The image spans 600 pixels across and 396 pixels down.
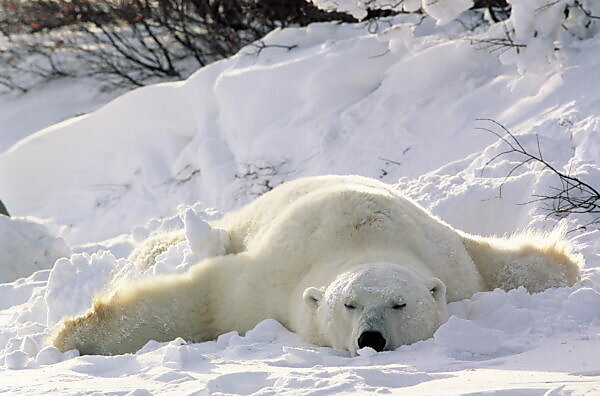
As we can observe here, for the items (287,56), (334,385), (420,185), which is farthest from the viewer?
(287,56)

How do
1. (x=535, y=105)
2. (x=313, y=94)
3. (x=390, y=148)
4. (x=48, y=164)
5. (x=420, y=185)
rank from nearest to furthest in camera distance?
1. (x=420, y=185)
2. (x=535, y=105)
3. (x=390, y=148)
4. (x=313, y=94)
5. (x=48, y=164)

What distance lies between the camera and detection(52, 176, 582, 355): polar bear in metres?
Result: 3.65

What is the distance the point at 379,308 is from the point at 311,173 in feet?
14.3

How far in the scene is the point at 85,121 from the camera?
10148 millimetres

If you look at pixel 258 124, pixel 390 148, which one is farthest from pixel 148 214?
pixel 390 148

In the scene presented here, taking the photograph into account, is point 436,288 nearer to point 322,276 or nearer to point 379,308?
point 379,308

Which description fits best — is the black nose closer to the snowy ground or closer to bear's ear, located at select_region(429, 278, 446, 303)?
the snowy ground

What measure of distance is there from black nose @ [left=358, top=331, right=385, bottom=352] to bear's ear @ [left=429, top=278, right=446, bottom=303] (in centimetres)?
39

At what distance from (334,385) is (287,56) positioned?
→ 664 cm

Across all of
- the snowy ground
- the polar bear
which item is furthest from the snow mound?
the polar bear

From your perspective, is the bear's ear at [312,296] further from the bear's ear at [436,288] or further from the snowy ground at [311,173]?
the bear's ear at [436,288]

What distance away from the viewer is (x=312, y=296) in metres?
3.68

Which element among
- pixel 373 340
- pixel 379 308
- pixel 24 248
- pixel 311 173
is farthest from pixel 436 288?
pixel 24 248

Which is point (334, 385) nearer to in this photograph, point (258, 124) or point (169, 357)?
point (169, 357)
